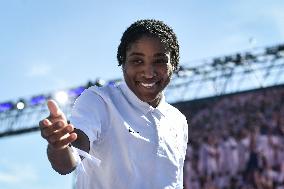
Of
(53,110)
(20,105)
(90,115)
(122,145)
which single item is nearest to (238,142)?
(20,105)

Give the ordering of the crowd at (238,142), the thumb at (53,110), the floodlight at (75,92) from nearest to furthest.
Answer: the thumb at (53,110), the crowd at (238,142), the floodlight at (75,92)

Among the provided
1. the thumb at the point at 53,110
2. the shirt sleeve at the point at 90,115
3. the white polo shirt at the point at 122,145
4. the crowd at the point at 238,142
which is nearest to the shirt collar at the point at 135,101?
the white polo shirt at the point at 122,145

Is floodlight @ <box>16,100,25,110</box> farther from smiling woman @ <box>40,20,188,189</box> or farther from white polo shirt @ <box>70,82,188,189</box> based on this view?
white polo shirt @ <box>70,82,188,189</box>

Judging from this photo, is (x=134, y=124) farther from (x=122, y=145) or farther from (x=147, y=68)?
(x=147, y=68)

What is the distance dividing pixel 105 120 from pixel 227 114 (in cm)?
1206

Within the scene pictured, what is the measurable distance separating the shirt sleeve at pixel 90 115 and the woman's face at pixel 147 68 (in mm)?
185

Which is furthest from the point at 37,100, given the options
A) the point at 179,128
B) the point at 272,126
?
the point at 179,128

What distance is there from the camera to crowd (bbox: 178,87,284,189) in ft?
41.9

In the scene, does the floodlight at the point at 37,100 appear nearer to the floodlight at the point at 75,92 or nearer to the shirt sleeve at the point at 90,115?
the floodlight at the point at 75,92

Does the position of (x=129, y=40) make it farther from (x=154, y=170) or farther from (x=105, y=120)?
(x=154, y=170)

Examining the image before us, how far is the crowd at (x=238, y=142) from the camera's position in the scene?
12766mm

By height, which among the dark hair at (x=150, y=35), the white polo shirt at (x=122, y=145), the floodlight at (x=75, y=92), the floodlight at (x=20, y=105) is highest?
the dark hair at (x=150, y=35)

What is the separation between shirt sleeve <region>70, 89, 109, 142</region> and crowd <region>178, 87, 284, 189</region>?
11.2 meters

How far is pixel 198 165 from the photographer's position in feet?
45.1
